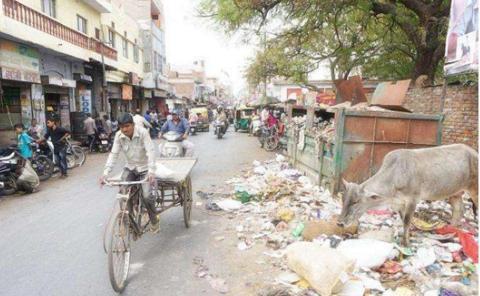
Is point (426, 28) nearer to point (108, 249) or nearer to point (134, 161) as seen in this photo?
point (134, 161)

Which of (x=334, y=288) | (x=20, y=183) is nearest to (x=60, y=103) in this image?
(x=20, y=183)

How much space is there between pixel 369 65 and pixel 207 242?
18.2 metres

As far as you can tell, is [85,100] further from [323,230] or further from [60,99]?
[323,230]

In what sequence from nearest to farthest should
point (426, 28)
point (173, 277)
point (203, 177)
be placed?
point (173, 277) → point (203, 177) → point (426, 28)

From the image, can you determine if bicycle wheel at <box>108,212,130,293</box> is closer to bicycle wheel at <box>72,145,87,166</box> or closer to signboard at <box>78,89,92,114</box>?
bicycle wheel at <box>72,145,87,166</box>

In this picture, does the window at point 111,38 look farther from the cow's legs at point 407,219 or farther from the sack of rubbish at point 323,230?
the cow's legs at point 407,219

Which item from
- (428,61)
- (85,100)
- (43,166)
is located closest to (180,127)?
(43,166)

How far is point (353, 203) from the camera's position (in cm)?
481

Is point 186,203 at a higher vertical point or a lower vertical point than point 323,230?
higher

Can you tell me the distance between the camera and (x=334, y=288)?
3.65m

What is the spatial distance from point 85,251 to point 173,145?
4771mm

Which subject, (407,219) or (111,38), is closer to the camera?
(407,219)

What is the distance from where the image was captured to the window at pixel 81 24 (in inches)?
705

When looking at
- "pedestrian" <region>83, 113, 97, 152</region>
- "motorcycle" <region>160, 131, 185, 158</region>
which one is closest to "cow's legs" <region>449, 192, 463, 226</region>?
"motorcycle" <region>160, 131, 185, 158</region>
